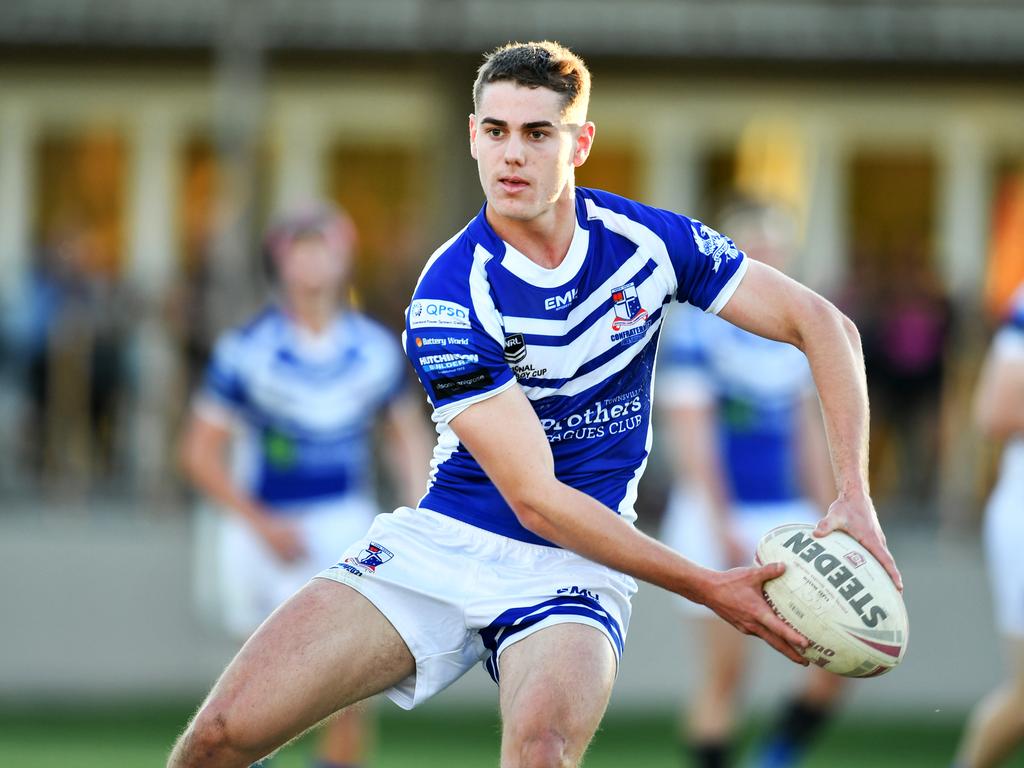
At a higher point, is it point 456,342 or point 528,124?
point 528,124

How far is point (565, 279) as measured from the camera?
4812mm

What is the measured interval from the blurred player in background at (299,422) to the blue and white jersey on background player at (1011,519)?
243cm

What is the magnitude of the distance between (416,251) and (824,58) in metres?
Result: 4.83

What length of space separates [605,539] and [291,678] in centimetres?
91

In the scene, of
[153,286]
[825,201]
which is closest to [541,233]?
[153,286]

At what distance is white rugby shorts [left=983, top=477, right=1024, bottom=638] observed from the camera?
6.64 metres

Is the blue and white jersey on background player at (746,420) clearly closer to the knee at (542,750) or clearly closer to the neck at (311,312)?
the neck at (311,312)

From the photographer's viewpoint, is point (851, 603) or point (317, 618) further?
point (317, 618)

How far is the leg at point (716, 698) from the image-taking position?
7820 millimetres

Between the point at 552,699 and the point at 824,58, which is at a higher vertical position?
the point at 824,58

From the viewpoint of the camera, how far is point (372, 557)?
4.98m

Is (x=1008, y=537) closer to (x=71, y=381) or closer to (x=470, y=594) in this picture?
(x=470, y=594)

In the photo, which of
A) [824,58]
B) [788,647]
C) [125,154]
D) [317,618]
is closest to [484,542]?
[317,618]

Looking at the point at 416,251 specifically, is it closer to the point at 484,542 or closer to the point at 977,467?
the point at 977,467
